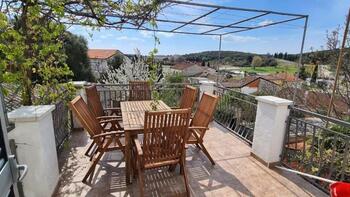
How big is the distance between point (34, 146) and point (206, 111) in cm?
216

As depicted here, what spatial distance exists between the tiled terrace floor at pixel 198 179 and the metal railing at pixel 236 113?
907mm

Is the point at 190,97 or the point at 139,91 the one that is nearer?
the point at 190,97

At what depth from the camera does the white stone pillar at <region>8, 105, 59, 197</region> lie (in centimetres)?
200

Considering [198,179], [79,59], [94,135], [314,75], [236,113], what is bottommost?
[198,179]

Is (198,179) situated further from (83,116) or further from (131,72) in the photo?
(131,72)

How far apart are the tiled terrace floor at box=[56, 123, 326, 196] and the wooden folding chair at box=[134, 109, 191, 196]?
333 millimetres

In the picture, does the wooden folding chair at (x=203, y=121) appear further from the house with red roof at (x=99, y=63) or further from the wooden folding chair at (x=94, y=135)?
the house with red roof at (x=99, y=63)

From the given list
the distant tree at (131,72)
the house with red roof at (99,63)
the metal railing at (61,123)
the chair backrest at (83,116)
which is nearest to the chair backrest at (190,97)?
the chair backrest at (83,116)

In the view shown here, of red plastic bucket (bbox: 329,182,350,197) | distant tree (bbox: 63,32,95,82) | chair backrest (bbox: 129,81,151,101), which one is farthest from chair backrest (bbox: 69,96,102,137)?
distant tree (bbox: 63,32,95,82)

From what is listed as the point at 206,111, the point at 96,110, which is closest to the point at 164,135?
the point at 206,111

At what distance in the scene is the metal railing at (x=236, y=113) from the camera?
14.1ft

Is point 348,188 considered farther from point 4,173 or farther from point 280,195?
point 4,173

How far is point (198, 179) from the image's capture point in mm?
2736

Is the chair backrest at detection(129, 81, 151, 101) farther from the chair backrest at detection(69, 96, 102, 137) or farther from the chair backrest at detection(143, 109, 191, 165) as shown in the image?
the chair backrest at detection(143, 109, 191, 165)
